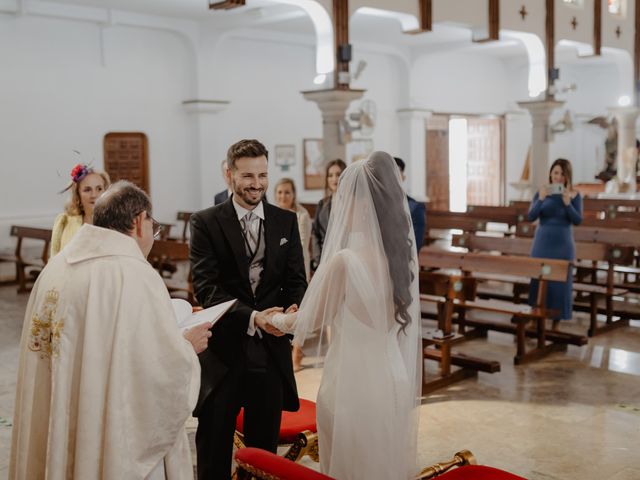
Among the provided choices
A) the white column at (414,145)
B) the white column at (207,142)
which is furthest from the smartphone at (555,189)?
the white column at (414,145)

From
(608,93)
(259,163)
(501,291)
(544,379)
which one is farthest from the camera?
(608,93)

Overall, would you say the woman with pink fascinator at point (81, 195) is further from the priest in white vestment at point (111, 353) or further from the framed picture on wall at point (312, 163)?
the framed picture on wall at point (312, 163)

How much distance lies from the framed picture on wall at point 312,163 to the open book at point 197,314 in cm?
1275

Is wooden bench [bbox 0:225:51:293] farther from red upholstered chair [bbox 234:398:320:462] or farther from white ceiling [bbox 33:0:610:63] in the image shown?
red upholstered chair [bbox 234:398:320:462]

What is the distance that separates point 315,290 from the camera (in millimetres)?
2953

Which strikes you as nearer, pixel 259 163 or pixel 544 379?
pixel 259 163

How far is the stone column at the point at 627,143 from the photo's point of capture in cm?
1599

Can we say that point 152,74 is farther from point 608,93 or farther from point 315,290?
point 608,93

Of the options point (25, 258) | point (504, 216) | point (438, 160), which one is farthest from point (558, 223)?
point (438, 160)

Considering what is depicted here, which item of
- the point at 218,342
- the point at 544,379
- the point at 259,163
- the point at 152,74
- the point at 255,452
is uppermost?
the point at 152,74

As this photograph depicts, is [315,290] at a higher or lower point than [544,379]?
higher

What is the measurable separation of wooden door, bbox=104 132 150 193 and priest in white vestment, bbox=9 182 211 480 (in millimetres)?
10608

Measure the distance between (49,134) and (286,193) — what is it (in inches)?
281

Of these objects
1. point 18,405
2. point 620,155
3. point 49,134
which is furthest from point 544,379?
point 620,155
